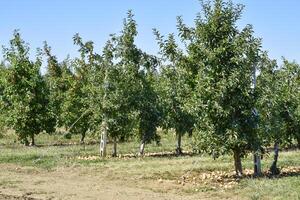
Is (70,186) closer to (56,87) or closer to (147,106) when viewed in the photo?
(147,106)

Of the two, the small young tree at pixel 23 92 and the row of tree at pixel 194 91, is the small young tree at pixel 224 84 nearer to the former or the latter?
the row of tree at pixel 194 91

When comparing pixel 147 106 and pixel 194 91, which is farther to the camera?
pixel 147 106

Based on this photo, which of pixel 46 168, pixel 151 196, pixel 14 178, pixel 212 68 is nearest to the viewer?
pixel 151 196

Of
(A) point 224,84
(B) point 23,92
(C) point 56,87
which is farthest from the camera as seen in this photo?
(C) point 56,87

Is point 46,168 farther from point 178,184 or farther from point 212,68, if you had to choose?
point 212,68

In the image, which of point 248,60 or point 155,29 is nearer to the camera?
point 248,60

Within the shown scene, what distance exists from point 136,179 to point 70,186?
3.34 metres

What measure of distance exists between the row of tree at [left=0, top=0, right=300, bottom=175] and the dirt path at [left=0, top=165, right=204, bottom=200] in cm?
357

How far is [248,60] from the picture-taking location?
2206 cm

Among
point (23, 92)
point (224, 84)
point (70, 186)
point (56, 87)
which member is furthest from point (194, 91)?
point (56, 87)

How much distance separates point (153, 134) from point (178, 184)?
15650 mm

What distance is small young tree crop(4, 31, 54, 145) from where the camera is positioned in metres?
42.3

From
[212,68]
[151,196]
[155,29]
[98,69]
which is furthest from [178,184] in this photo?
[98,69]

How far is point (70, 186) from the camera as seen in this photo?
73.5 feet
